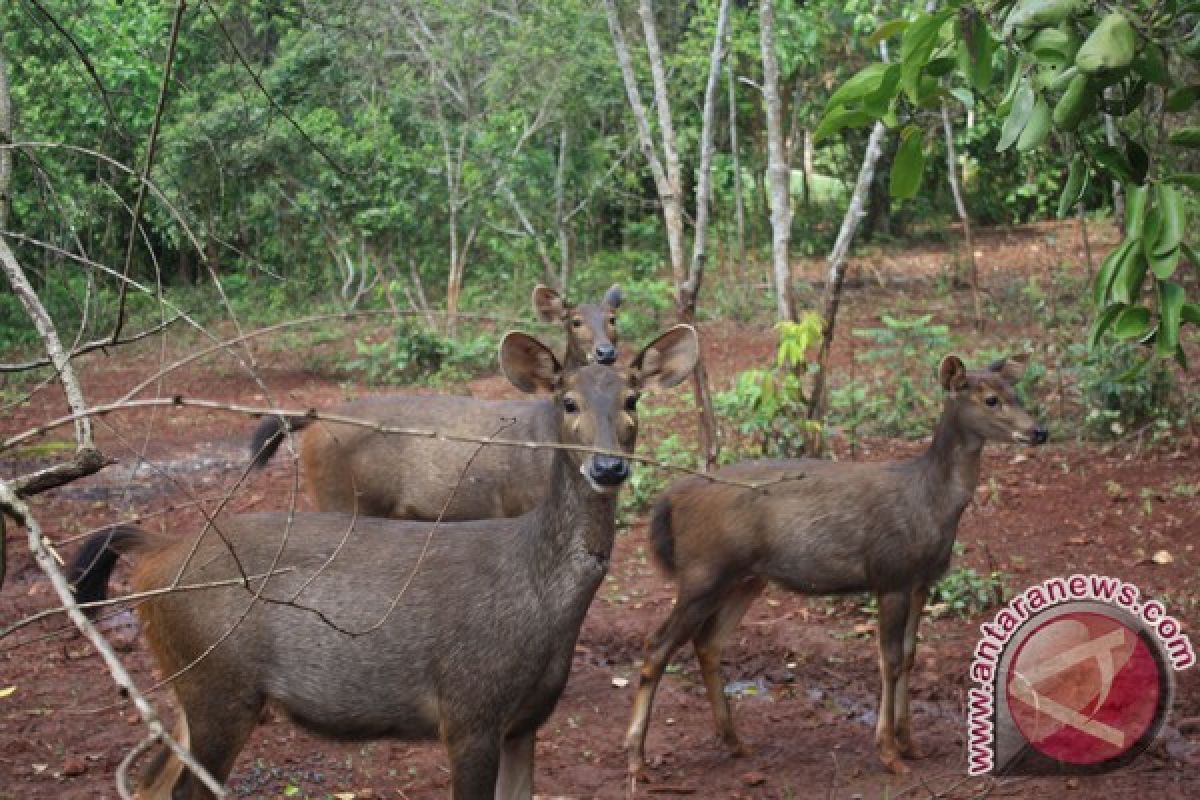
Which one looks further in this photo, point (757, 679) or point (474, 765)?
point (757, 679)

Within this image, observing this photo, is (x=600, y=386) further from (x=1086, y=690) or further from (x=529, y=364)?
(x=1086, y=690)

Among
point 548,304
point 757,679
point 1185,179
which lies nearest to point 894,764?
point 757,679

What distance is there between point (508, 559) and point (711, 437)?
17.1 feet

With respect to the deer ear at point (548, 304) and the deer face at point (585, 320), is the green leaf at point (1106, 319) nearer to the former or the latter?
the deer face at point (585, 320)

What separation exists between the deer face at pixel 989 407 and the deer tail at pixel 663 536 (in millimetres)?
1615

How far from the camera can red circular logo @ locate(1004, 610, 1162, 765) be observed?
6.36 m

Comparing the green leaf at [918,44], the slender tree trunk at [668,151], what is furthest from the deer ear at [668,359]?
the slender tree trunk at [668,151]

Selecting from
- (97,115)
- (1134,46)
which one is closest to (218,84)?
(97,115)

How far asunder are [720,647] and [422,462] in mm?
2120

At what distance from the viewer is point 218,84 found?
54.1 feet

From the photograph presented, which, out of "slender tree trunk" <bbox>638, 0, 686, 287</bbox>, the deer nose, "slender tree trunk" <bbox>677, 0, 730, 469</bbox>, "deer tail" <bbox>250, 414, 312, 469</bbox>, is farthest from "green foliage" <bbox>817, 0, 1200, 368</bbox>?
"slender tree trunk" <bbox>638, 0, 686, 287</bbox>

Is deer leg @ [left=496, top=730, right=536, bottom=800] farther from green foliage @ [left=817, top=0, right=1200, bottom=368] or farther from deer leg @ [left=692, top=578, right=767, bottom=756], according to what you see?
green foliage @ [left=817, top=0, right=1200, bottom=368]

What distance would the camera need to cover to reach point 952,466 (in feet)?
23.9

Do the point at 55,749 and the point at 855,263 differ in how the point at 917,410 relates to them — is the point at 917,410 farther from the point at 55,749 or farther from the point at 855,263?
the point at 855,263
